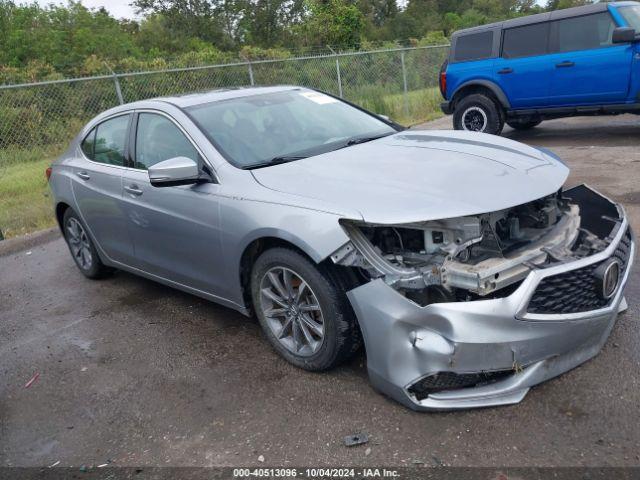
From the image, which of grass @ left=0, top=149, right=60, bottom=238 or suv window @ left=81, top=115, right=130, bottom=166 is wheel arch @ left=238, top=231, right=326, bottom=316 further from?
grass @ left=0, top=149, right=60, bottom=238

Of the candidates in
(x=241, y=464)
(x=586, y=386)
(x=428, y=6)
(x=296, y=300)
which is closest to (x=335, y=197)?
(x=296, y=300)

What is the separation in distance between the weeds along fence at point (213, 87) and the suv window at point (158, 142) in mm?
2229

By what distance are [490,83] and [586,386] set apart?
789 cm

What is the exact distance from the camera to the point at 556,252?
2.96 meters

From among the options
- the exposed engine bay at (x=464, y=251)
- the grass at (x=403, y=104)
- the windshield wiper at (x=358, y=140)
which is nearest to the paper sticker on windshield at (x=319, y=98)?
the windshield wiper at (x=358, y=140)

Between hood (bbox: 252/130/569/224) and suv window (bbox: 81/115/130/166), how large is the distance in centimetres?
164

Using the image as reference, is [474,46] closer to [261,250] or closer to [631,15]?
[631,15]

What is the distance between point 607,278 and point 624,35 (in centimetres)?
682

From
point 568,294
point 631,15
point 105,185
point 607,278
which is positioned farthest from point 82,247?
point 631,15

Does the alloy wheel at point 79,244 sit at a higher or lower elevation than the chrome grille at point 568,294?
lower

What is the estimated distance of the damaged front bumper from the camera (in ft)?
8.71

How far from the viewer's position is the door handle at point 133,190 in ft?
14.1

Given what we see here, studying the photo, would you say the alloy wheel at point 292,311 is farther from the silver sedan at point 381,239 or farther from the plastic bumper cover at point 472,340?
the plastic bumper cover at point 472,340

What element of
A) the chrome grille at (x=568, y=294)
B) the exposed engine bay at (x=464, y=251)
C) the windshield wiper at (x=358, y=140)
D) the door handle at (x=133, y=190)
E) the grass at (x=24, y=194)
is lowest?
the grass at (x=24, y=194)
